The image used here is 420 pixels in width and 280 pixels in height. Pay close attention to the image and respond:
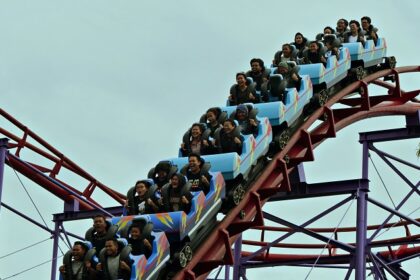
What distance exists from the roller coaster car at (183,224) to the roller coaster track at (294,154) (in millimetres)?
128

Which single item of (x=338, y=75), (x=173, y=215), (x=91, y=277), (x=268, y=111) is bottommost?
(x=91, y=277)

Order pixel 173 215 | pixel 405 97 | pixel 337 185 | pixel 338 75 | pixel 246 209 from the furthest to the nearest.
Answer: pixel 405 97, pixel 338 75, pixel 337 185, pixel 246 209, pixel 173 215

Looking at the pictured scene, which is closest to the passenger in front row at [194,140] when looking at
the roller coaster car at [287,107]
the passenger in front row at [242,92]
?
the roller coaster car at [287,107]

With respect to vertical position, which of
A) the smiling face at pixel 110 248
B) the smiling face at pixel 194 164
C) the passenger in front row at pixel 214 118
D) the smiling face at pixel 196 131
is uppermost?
the passenger in front row at pixel 214 118

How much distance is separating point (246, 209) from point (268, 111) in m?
1.19

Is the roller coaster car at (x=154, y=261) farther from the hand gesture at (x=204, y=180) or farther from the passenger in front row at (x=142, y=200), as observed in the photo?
the hand gesture at (x=204, y=180)

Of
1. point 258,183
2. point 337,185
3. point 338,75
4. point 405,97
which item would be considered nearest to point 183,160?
point 258,183

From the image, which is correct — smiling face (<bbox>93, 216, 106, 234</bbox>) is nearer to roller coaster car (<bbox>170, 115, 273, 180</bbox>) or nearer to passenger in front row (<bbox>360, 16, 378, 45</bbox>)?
roller coaster car (<bbox>170, 115, 273, 180</bbox>)

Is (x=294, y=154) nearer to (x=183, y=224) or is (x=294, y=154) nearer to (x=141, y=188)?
(x=141, y=188)

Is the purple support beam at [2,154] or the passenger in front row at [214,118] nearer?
the purple support beam at [2,154]

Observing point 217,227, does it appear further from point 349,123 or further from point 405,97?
point 405,97

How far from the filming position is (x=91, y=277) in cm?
1056

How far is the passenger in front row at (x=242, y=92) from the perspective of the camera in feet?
45.6

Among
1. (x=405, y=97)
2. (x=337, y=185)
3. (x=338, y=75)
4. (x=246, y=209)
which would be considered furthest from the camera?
(x=405, y=97)
